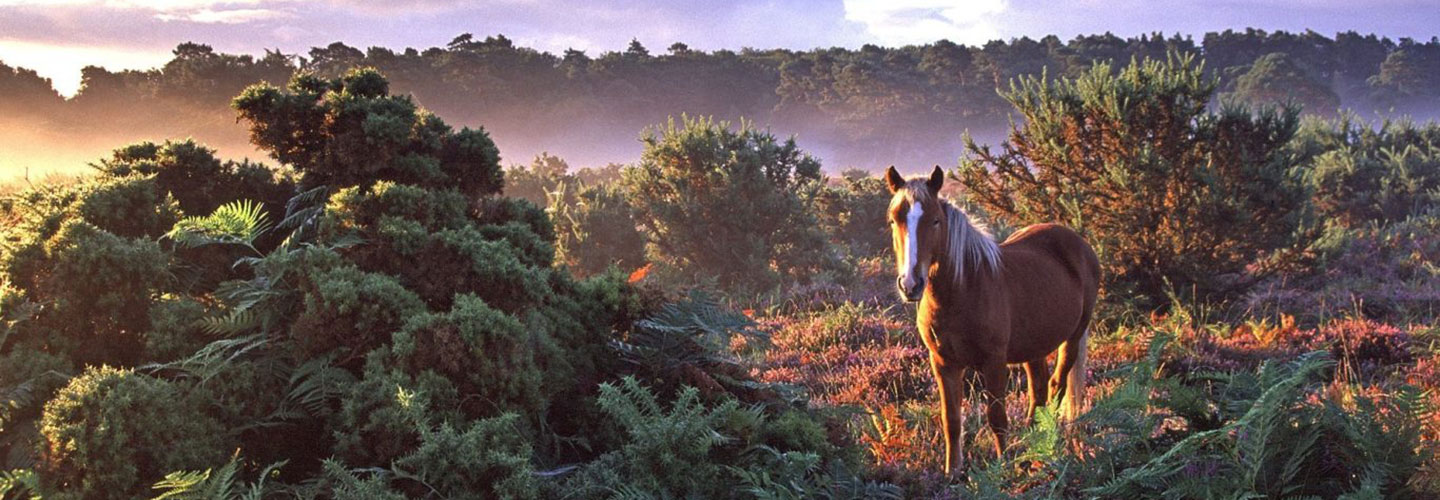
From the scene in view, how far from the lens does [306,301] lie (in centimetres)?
352

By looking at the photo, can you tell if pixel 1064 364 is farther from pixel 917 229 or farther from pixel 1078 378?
pixel 917 229

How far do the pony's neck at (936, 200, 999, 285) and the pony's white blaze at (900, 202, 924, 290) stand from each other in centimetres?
41

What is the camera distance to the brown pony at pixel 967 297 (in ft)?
14.6

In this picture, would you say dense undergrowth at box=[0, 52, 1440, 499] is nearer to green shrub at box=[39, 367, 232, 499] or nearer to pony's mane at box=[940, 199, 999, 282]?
green shrub at box=[39, 367, 232, 499]

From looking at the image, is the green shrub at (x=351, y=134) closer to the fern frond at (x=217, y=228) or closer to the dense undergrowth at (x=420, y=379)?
the dense undergrowth at (x=420, y=379)

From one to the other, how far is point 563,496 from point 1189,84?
32.4 ft

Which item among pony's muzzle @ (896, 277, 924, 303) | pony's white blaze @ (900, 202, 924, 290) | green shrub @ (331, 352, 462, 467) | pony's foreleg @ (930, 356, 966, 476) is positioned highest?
pony's white blaze @ (900, 202, 924, 290)

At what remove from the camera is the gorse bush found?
982 cm

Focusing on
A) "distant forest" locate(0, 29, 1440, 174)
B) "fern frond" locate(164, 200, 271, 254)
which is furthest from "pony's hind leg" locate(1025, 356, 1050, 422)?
"distant forest" locate(0, 29, 1440, 174)

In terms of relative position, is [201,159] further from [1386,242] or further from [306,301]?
[1386,242]

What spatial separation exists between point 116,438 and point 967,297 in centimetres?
416

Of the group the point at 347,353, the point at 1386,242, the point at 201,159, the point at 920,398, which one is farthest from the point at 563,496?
the point at 1386,242

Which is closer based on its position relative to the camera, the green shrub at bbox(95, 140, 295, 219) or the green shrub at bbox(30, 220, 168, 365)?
the green shrub at bbox(30, 220, 168, 365)

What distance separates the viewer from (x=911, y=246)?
4.34 meters
